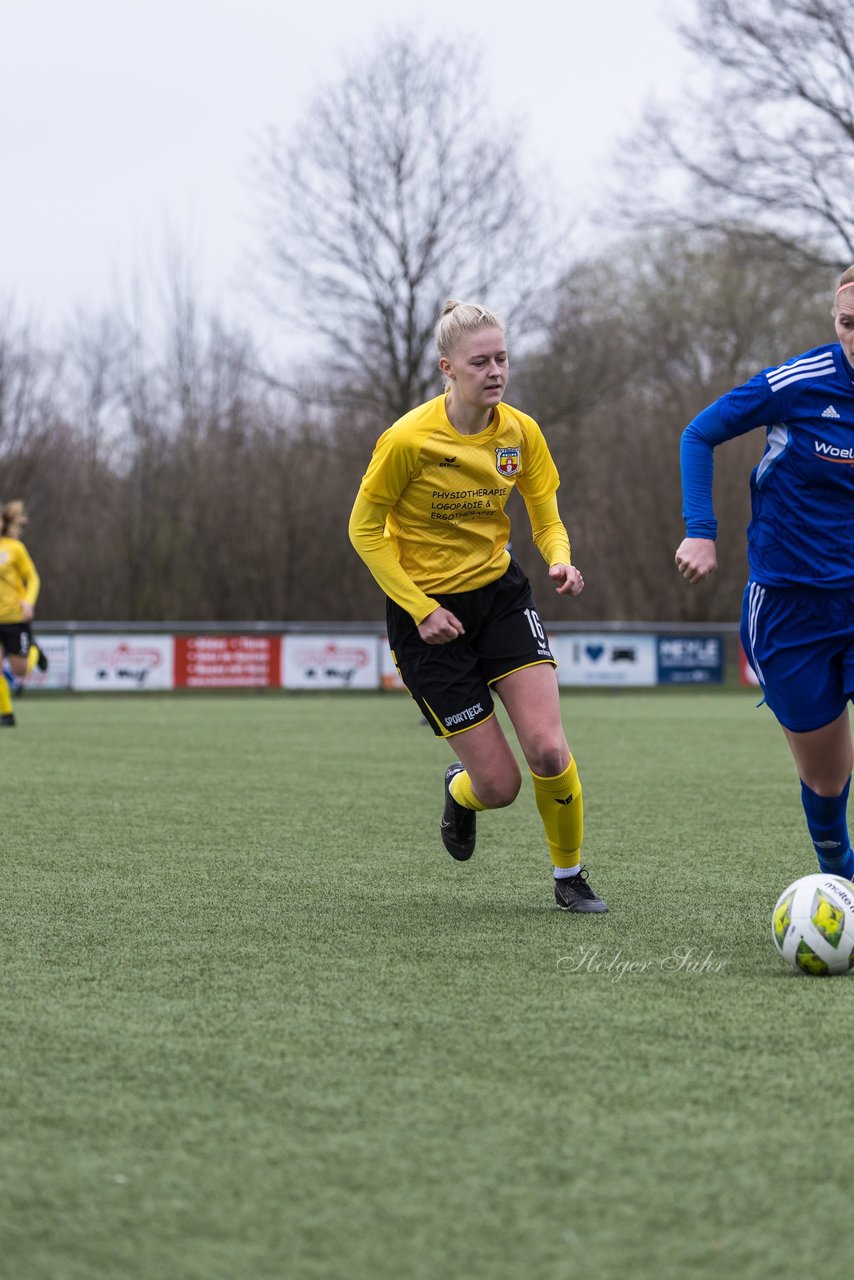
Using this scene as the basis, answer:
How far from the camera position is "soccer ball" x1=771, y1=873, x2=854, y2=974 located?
4234 mm

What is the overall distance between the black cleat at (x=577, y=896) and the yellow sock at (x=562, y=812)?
0.06m

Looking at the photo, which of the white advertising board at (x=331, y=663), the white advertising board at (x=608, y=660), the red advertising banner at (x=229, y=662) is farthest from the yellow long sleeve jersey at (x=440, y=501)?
the white advertising board at (x=608, y=660)

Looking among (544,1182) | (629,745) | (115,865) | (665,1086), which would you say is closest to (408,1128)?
(544,1182)

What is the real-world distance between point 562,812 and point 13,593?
466 inches

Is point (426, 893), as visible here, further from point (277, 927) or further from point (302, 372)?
point (302, 372)

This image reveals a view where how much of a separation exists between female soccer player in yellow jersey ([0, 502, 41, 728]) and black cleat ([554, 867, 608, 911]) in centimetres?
1070

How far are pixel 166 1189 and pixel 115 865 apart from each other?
4.08 meters

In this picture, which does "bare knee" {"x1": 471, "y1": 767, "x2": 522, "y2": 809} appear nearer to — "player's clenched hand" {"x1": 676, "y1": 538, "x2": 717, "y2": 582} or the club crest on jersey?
the club crest on jersey

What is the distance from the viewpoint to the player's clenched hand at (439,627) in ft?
17.3

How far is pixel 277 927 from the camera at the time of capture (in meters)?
5.11

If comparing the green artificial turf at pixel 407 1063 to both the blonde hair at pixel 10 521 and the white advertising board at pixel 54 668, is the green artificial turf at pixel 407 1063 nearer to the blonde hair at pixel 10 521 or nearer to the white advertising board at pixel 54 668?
the blonde hair at pixel 10 521

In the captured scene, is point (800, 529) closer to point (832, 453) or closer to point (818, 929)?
point (832, 453)

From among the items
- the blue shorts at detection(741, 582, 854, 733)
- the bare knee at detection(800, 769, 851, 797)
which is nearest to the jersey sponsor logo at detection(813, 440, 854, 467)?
the blue shorts at detection(741, 582, 854, 733)

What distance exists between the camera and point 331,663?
2491 cm
